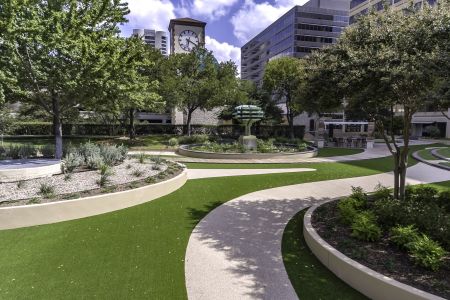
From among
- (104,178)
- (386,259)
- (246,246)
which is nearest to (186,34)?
(104,178)

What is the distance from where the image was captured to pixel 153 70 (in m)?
30.1

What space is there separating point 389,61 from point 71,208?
838 cm

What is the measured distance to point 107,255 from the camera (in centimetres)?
624

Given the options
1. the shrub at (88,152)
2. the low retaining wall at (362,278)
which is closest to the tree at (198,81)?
the shrub at (88,152)

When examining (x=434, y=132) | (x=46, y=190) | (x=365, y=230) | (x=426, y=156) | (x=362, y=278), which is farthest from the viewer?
(x=434, y=132)

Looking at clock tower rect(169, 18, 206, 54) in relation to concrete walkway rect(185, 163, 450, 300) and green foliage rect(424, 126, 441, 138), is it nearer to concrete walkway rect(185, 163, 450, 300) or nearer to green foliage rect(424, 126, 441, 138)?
green foliage rect(424, 126, 441, 138)

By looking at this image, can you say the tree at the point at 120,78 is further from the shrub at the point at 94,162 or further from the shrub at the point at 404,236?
the shrub at the point at 404,236

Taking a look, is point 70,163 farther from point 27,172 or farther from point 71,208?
point 71,208

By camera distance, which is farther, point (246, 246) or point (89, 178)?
point (89, 178)

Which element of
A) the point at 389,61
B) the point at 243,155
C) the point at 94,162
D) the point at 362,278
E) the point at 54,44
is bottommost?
the point at 362,278

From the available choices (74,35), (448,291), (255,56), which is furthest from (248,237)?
(255,56)

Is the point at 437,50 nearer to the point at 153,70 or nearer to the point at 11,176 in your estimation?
the point at 11,176

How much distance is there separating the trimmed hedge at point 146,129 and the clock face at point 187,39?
1497 centimetres

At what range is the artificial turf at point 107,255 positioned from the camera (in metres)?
5.03
